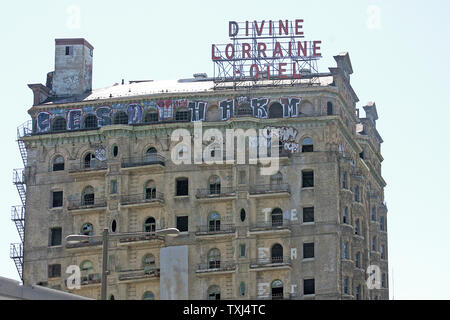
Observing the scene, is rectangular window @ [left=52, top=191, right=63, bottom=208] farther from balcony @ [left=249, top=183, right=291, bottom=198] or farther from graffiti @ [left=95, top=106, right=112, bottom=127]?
balcony @ [left=249, top=183, right=291, bottom=198]

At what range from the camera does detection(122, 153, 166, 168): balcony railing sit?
112312mm

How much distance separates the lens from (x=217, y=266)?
108938mm

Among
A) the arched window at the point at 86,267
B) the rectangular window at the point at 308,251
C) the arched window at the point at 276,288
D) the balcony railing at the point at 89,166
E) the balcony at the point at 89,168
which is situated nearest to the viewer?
the arched window at the point at 276,288

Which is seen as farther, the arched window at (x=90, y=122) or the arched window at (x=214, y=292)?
the arched window at (x=90, y=122)

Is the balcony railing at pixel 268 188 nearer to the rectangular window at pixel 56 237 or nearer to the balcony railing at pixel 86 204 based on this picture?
the balcony railing at pixel 86 204

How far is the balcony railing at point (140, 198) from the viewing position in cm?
11106

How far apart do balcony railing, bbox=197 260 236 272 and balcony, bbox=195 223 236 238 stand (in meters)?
2.78

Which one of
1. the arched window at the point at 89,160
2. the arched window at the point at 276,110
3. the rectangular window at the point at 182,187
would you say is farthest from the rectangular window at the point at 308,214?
the arched window at the point at 89,160

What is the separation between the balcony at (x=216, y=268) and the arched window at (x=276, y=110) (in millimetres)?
16237

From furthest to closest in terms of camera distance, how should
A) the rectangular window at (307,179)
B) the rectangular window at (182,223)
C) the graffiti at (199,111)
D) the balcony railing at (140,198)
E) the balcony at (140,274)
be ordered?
the graffiti at (199,111)
the balcony railing at (140,198)
the rectangular window at (182,223)
the rectangular window at (307,179)
the balcony at (140,274)

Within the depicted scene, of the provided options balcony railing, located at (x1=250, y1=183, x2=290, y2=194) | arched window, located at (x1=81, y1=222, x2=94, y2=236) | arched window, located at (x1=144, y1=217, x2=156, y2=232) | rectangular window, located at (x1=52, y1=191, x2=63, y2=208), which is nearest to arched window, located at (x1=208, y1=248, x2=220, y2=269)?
arched window, located at (x1=144, y1=217, x2=156, y2=232)

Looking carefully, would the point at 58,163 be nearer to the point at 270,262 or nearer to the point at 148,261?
the point at 148,261

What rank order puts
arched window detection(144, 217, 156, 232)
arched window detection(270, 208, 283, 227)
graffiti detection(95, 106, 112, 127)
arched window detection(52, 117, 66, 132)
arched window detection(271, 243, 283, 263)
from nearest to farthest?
arched window detection(271, 243, 283, 263)
arched window detection(270, 208, 283, 227)
arched window detection(144, 217, 156, 232)
graffiti detection(95, 106, 112, 127)
arched window detection(52, 117, 66, 132)
